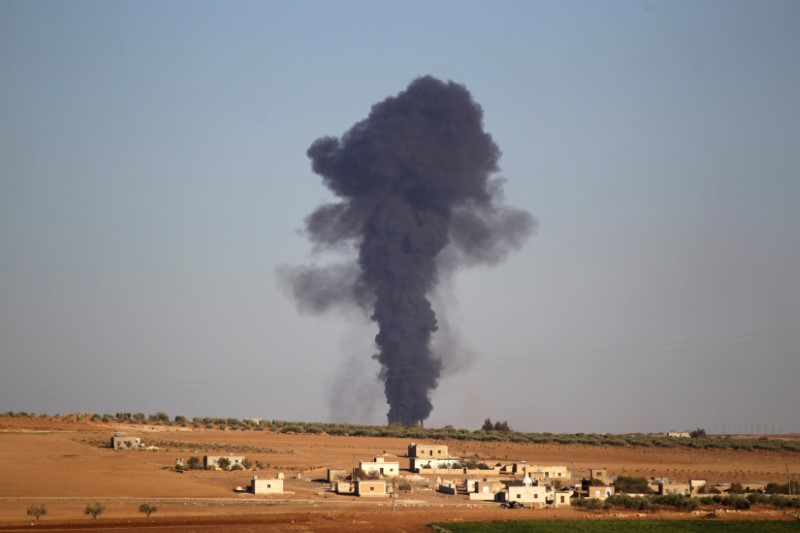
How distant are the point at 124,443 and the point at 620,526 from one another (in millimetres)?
32010

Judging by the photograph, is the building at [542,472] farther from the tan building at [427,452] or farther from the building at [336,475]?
the building at [336,475]

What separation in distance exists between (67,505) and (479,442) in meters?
41.2

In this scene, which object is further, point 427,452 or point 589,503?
point 427,452

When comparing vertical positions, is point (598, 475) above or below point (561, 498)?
above

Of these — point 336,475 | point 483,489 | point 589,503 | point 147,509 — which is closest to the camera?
point 147,509

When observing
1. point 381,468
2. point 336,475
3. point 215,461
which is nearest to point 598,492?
point 381,468

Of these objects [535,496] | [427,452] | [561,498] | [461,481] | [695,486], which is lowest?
[561,498]

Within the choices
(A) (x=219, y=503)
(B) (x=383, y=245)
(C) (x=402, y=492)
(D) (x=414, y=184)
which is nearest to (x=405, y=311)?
(B) (x=383, y=245)

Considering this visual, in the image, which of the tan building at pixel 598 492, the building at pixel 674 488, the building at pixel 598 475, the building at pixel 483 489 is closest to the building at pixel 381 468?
the building at pixel 483 489

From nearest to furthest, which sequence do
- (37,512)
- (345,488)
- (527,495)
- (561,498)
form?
1. (37,512)
2. (527,495)
3. (561,498)
4. (345,488)

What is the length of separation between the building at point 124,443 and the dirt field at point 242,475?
1.34 meters

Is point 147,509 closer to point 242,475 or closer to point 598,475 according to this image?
point 242,475

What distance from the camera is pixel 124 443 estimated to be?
6850cm

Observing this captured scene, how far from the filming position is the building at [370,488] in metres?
54.5
